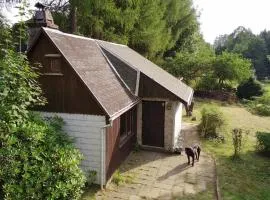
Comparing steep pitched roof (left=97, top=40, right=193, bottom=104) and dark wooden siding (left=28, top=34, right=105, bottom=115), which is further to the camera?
steep pitched roof (left=97, top=40, right=193, bottom=104)

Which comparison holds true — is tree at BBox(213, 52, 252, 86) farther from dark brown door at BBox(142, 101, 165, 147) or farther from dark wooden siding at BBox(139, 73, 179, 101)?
dark wooden siding at BBox(139, 73, 179, 101)

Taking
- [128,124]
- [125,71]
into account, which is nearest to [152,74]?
[125,71]

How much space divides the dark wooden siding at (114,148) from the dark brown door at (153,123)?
5.07 ft

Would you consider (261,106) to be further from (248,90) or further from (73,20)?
(73,20)

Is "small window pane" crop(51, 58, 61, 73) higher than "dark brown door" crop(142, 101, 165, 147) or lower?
higher

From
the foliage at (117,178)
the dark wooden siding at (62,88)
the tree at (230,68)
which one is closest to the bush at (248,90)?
the tree at (230,68)

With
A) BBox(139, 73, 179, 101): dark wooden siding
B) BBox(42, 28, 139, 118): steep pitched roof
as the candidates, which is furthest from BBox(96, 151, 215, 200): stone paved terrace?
BBox(139, 73, 179, 101): dark wooden siding

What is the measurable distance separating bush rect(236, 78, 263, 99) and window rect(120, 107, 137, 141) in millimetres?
26607

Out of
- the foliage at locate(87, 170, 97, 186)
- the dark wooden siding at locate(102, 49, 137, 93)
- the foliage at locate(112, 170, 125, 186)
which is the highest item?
the dark wooden siding at locate(102, 49, 137, 93)

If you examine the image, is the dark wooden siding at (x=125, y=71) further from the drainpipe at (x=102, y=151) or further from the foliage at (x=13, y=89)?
the foliage at (x=13, y=89)

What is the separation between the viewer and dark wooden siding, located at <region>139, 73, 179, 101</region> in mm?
14070

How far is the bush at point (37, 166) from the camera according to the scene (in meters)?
7.66

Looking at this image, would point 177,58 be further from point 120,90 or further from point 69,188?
point 69,188

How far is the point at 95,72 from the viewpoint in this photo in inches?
477
